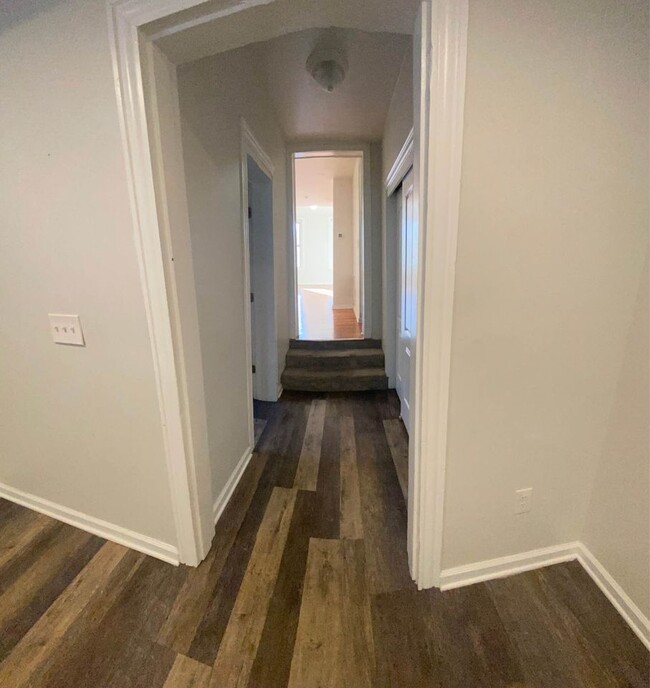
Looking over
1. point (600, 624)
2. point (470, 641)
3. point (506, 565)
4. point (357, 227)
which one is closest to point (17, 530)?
point (470, 641)

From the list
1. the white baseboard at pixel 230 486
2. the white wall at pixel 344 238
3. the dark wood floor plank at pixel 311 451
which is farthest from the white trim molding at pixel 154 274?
the white wall at pixel 344 238

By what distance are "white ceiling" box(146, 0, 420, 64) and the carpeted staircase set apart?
8.27ft

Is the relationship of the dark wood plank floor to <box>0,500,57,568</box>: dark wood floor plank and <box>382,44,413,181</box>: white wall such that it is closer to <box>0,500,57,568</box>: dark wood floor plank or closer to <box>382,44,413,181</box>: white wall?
<box>0,500,57,568</box>: dark wood floor plank

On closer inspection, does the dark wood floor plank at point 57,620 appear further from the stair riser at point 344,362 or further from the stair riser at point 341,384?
the stair riser at point 344,362

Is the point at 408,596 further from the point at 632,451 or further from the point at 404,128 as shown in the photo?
the point at 404,128

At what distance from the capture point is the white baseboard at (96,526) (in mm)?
1354

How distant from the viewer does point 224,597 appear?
3.88ft

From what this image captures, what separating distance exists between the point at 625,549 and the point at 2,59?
9.48ft

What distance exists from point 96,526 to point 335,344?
2.59 m

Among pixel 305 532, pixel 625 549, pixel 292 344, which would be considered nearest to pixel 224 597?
pixel 305 532

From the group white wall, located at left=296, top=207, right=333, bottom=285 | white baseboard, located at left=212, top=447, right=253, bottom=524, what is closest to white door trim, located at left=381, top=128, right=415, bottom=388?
white baseboard, located at left=212, top=447, right=253, bottom=524

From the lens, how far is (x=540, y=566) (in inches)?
49.7

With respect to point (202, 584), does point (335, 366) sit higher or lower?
higher

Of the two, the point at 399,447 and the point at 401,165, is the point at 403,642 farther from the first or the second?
the point at 401,165
